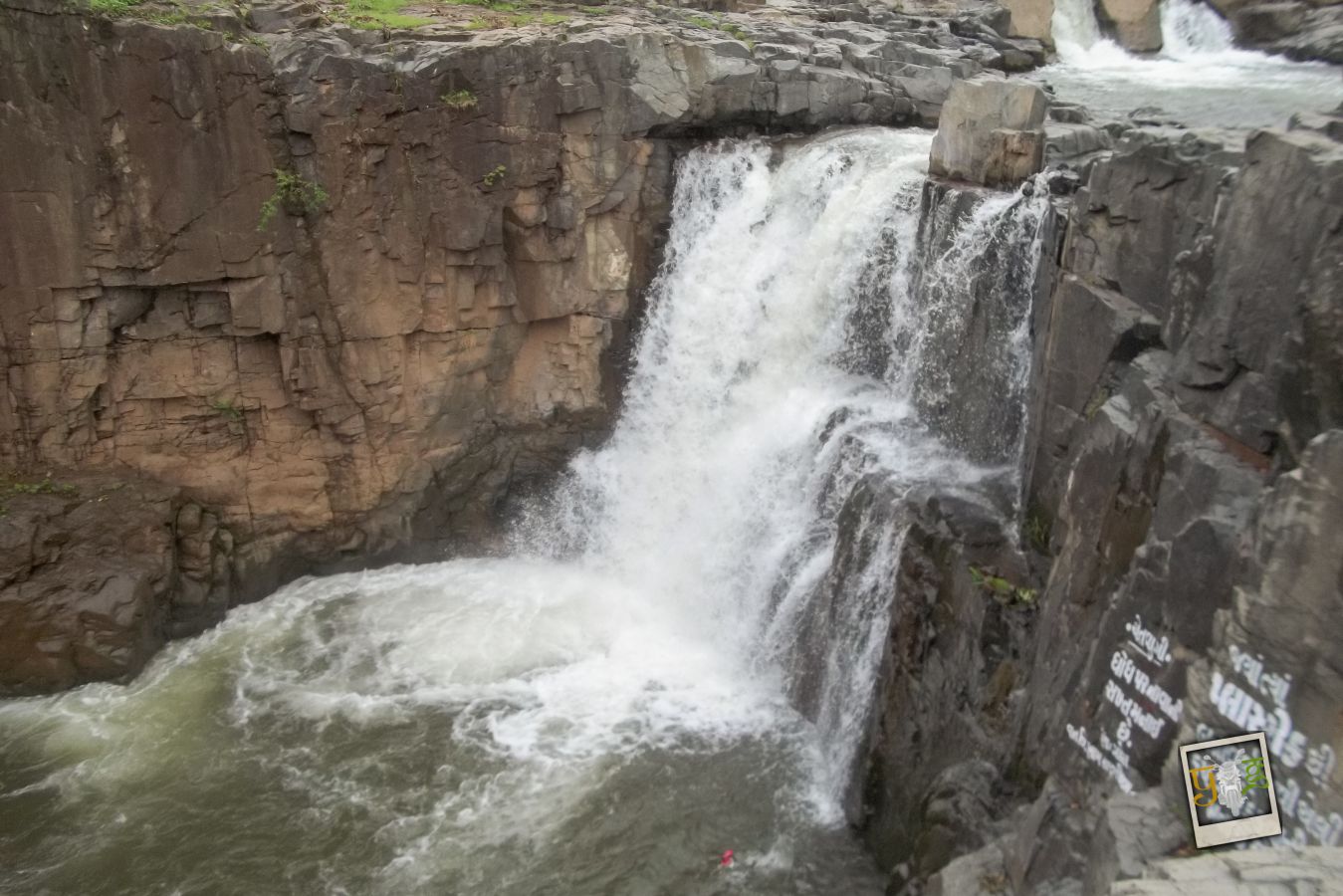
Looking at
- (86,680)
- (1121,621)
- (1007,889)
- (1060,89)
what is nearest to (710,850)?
(1007,889)

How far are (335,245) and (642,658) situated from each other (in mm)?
6562

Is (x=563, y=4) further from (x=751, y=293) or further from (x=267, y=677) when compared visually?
(x=267, y=677)

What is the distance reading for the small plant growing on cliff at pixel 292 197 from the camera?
12578mm

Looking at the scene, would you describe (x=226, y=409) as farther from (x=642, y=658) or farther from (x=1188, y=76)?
(x=1188, y=76)

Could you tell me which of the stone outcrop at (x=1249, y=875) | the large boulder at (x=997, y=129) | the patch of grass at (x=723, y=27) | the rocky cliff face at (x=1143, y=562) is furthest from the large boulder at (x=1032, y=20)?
the stone outcrop at (x=1249, y=875)

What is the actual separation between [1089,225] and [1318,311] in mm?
2869

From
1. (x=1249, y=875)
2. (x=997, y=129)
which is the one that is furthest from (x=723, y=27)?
(x=1249, y=875)

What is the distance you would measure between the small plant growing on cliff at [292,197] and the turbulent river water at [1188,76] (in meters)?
10.4

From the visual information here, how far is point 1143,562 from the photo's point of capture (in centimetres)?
686

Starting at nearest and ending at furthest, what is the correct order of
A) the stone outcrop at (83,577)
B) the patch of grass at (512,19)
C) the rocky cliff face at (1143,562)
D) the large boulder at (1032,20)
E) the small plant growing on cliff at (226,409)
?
the rocky cliff face at (1143,562) < the stone outcrop at (83,577) < the small plant growing on cliff at (226,409) < the patch of grass at (512,19) < the large boulder at (1032,20)

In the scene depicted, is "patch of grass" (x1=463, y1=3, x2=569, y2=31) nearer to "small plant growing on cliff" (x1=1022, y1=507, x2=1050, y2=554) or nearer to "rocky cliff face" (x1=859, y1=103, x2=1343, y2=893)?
"rocky cliff face" (x1=859, y1=103, x2=1343, y2=893)

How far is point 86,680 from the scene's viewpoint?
483 inches

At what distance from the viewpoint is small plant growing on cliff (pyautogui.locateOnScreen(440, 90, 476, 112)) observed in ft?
42.7

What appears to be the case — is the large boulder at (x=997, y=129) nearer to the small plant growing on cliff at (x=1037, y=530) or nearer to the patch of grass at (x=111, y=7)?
the small plant growing on cliff at (x=1037, y=530)
